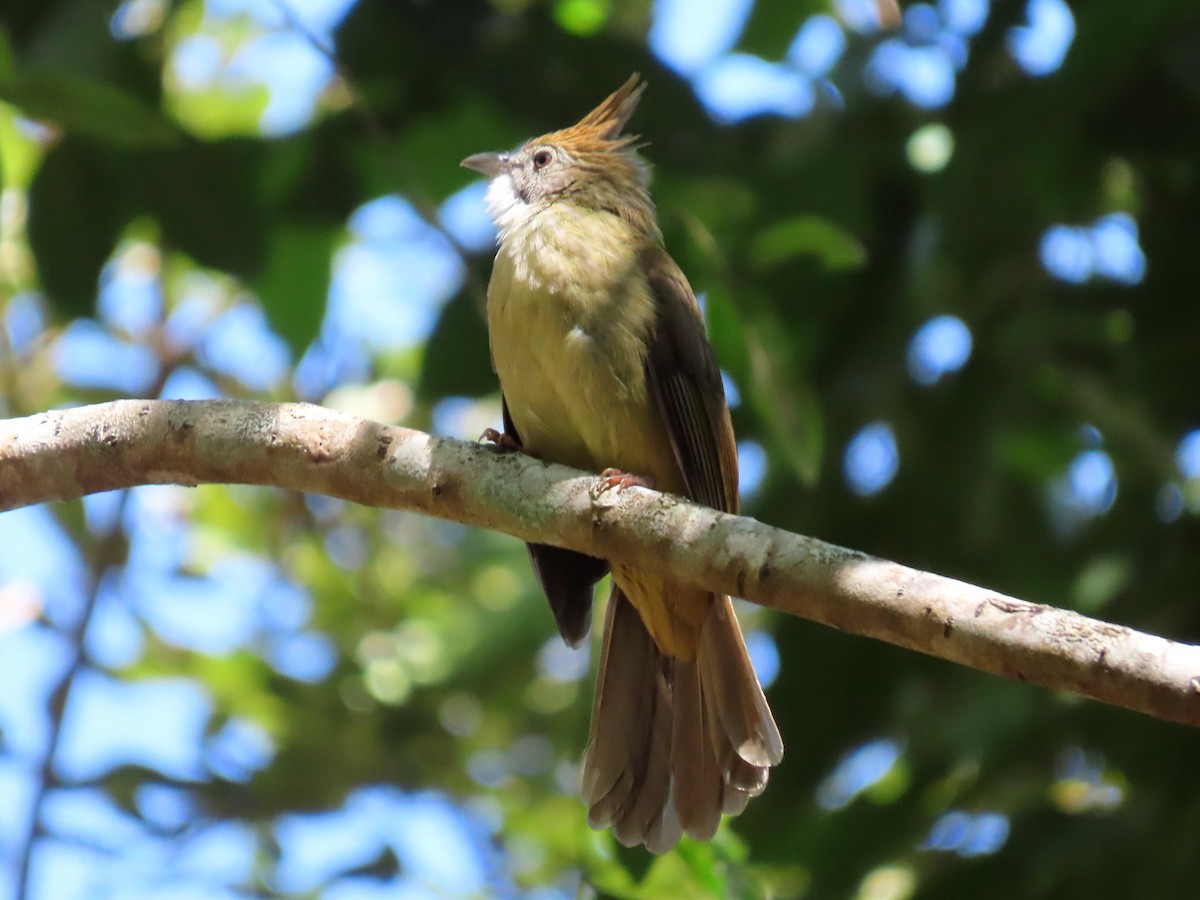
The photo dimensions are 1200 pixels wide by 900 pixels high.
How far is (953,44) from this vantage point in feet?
15.1

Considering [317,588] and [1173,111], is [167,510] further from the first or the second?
[1173,111]

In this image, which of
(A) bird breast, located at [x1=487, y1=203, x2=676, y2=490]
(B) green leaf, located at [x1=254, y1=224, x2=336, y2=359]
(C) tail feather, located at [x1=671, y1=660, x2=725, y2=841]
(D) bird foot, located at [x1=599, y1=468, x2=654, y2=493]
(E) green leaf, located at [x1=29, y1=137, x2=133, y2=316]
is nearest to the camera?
(D) bird foot, located at [x1=599, y1=468, x2=654, y2=493]

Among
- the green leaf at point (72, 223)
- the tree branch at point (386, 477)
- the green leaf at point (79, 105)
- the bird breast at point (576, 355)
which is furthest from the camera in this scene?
the green leaf at point (72, 223)

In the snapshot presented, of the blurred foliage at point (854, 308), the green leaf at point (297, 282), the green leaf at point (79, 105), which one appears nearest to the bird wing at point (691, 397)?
the blurred foliage at point (854, 308)

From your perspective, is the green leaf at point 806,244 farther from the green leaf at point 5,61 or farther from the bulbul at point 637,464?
the green leaf at point 5,61

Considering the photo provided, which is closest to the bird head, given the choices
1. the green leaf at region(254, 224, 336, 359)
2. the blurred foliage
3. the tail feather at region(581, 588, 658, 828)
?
the blurred foliage

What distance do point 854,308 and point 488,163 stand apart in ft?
4.13

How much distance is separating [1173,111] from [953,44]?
2.57ft

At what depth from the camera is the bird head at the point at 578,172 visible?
443 centimetres

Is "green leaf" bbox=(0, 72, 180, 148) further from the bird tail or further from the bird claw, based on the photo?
the bird tail

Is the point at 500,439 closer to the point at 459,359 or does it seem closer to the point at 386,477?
the point at 459,359

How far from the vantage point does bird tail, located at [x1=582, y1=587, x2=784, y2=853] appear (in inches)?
142

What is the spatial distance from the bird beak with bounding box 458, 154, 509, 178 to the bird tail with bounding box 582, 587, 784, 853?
149 cm

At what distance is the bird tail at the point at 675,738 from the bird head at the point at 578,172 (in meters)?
1.28
